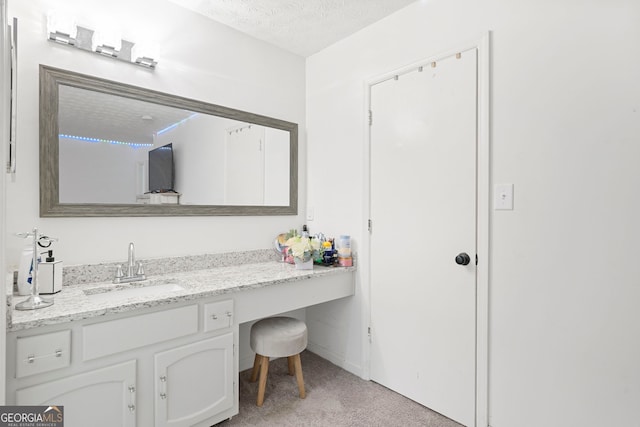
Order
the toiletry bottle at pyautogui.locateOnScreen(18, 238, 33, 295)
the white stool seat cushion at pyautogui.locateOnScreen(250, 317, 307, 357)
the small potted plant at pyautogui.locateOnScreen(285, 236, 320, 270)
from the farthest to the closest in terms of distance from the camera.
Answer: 1. the small potted plant at pyautogui.locateOnScreen(285, 236, 320, 270)
2. the white stool seat cushion at pyautogui.locateOnScreen(250, 317, 307, 357)
3. the toiletry bottle at pyautogui.locateOnScreen(18, 238, 33, 295)

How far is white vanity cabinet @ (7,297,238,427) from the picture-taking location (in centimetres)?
131

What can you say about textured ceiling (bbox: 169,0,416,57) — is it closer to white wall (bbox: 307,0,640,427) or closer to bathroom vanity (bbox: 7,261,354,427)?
white wall (bbox: 307,0,640,427)

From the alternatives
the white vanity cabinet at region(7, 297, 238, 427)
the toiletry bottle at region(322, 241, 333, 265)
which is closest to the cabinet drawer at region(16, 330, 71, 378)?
the white vanity cabinet at region(7, 297, 238, 427)

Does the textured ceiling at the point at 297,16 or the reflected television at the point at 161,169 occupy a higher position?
the textured ceiling at the point at 297,16

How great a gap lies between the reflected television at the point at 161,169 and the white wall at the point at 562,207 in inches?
68.6

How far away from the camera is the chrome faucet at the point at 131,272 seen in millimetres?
1900

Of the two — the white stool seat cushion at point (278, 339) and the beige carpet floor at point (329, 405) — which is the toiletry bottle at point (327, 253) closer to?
the white stool seat cushion at point (278, 339)

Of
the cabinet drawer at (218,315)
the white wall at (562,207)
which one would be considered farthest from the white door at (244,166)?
the white wall at (562,207)

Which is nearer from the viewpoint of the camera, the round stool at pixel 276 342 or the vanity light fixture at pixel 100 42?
the vanity light fixture at pixel 100 42

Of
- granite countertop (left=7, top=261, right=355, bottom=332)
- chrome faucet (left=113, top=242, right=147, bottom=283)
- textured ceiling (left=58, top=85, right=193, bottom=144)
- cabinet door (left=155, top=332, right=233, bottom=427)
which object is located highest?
textured ceiling (left=58, top=85, right=193, bottom=144)

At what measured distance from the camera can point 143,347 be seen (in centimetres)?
156

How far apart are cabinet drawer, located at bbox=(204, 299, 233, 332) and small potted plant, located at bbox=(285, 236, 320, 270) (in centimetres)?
60

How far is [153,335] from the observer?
1.57 meters

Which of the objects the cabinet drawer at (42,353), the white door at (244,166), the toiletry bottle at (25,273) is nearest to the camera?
the cabinet drawer at (42,353)
